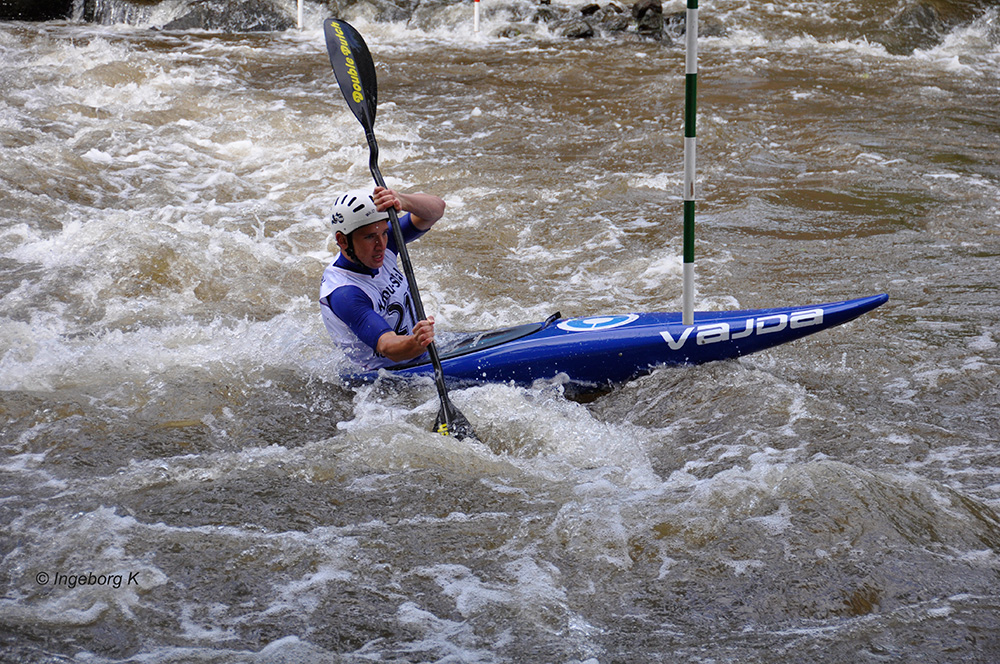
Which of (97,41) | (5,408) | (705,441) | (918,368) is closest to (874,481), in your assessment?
(705,441)

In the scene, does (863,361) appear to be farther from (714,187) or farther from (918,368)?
(714,187)

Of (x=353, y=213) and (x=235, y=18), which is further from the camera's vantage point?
(x=235, y=18)

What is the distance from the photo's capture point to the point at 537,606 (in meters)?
2.27

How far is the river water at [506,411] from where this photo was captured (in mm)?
2221

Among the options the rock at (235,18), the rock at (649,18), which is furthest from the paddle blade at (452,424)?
the rock at (235,18)

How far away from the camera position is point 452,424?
127 inches

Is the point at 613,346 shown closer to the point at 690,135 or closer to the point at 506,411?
the point at 506,411

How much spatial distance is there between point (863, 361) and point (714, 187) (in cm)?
257

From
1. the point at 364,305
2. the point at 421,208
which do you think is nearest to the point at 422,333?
the point at 364,305

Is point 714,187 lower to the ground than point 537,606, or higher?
higher

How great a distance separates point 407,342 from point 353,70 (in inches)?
70.2

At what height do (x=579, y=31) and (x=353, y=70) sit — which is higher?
(x=579, y=31)

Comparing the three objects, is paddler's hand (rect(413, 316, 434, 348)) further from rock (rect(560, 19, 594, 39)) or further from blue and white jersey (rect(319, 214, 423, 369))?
rock (rect(560, 19, 594, 39))

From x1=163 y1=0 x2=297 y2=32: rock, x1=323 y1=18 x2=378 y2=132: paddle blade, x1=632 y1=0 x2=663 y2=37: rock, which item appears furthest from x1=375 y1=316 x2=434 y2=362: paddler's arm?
x1=163 y1=0 x2=297 y2=32: rock
